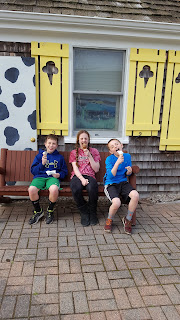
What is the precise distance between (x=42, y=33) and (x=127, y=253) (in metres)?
3.17

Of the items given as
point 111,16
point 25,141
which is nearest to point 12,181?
point 25,141

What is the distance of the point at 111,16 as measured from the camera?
353 centimetres

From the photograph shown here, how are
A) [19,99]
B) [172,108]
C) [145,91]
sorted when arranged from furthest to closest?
[172,108] < [145,91] < [19,99]

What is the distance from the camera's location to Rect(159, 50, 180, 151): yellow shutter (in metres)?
3.85

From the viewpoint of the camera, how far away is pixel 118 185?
3201mm

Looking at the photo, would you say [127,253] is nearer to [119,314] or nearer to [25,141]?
[119,314]

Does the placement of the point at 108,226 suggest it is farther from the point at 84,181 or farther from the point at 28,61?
the point at 28,61

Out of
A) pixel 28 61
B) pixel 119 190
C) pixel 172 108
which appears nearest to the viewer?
pixel 119 190

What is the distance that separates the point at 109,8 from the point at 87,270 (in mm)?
3620

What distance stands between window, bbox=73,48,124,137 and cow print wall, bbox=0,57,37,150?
71cm

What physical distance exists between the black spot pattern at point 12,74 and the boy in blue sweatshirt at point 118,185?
68.4 inches

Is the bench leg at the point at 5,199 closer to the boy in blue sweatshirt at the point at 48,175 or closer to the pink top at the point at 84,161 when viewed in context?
the boy in blue sweatshirt at the point at 48,175

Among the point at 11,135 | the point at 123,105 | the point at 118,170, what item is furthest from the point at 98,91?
the point at 11,135

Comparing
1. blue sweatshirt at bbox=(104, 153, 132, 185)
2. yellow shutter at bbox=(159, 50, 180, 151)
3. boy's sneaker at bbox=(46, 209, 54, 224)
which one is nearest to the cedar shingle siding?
yellow shutter at bbox=(159, 50, 180, 151)
